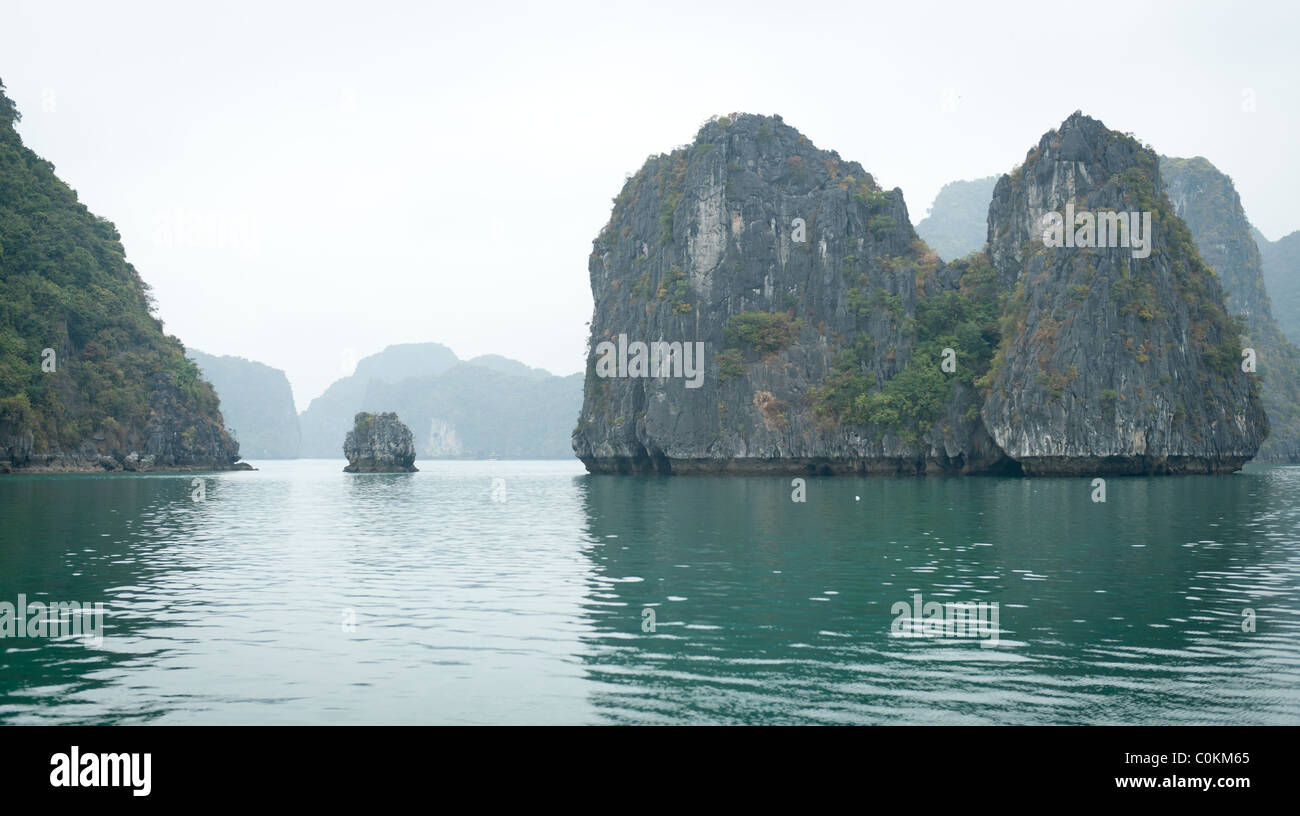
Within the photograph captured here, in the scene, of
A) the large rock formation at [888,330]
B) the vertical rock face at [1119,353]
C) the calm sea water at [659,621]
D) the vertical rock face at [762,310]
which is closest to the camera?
the calm sea water at [659,621]

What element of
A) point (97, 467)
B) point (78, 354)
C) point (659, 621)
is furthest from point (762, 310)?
point (659, 621)

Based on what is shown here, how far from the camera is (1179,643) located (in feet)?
53.3

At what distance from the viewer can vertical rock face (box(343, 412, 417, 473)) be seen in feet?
447

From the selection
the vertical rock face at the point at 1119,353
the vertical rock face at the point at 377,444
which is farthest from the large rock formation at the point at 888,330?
the vertical rock face at the point at 377,444

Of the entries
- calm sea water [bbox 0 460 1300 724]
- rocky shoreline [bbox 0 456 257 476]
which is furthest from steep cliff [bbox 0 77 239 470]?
calm sea water [bbox 0 460 1300 724]

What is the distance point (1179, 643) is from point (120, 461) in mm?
125154

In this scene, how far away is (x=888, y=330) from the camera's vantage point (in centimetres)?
10894

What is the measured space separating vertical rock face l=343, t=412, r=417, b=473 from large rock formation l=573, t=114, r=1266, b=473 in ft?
99.5

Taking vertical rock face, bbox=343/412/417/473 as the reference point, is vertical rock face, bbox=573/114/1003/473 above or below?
above

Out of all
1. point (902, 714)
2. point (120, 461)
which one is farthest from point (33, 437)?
point (902, 714)

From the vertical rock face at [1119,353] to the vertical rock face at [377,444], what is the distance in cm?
8234

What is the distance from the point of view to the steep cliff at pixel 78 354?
10625cm

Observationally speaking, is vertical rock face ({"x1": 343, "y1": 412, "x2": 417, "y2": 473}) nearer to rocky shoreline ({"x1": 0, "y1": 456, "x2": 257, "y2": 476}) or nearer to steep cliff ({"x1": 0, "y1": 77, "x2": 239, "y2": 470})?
rocky shoreline ({"x1": 0, "y1": 456, "x2": 257, "y2": 476})

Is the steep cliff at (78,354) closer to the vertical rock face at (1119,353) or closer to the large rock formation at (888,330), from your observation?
the large rock formation at (888,330)
